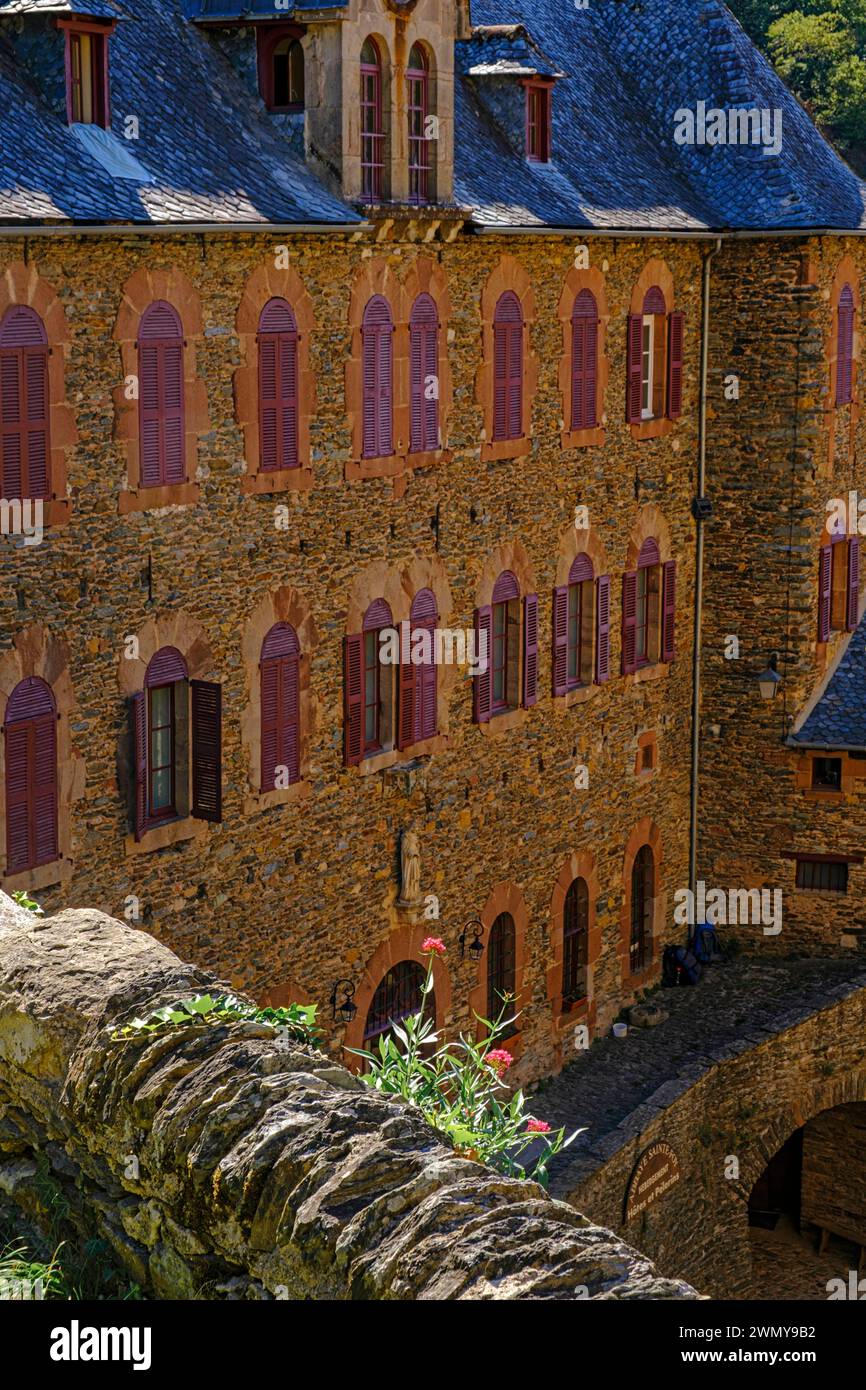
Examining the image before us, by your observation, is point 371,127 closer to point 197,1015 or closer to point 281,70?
point 281,70

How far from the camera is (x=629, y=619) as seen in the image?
97.8 feet

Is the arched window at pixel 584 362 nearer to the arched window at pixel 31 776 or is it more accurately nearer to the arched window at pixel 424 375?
the arched window at pixel 424 375

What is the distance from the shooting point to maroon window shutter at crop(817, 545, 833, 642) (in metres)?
31.8

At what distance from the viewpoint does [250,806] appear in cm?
2158

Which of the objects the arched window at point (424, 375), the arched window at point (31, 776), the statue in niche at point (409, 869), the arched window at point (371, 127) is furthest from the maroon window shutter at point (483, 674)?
A: the arched window at point (31, 776)

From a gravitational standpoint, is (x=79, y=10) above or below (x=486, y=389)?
above

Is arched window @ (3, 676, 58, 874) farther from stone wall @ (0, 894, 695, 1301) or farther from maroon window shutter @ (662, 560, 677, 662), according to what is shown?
maroon window shutter @ (662, 560, 677, 662)

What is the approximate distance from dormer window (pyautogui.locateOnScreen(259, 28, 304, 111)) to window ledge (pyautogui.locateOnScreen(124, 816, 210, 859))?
7.55 metres

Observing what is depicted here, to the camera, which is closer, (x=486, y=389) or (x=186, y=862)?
(x=186, y=862)

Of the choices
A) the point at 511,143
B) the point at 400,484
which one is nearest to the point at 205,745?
the point at 400,484
